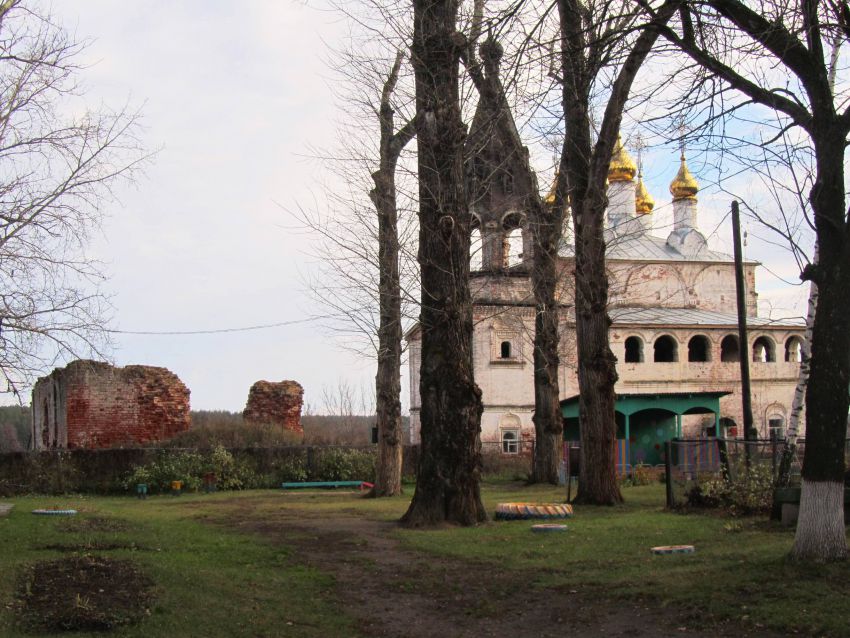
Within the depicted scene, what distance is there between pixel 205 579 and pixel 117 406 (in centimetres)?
2424

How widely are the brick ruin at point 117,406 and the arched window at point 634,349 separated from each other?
946 inches

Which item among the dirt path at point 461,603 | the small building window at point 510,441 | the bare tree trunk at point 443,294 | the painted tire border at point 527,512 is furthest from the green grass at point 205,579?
the small building window at point 510,441

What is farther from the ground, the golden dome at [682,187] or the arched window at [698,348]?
the golden dome at [682,187]

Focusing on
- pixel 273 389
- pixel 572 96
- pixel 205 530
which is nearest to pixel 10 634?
pixel 205 530

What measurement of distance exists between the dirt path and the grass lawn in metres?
0.18

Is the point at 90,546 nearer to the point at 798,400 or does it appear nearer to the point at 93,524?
the point at 93,524

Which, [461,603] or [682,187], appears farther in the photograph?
[682,187]

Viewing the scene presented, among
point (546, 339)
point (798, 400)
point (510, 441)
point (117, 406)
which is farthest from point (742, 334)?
point (510, 441)

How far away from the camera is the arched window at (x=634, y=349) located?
48.5m

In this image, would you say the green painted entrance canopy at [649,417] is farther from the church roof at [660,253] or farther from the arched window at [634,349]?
the church roof at [660,253]

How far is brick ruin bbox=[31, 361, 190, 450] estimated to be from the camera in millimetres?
31938

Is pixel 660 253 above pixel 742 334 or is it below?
above

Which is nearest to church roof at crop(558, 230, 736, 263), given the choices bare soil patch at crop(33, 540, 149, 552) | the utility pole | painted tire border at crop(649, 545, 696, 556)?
the utility pole

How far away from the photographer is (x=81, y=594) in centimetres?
815
